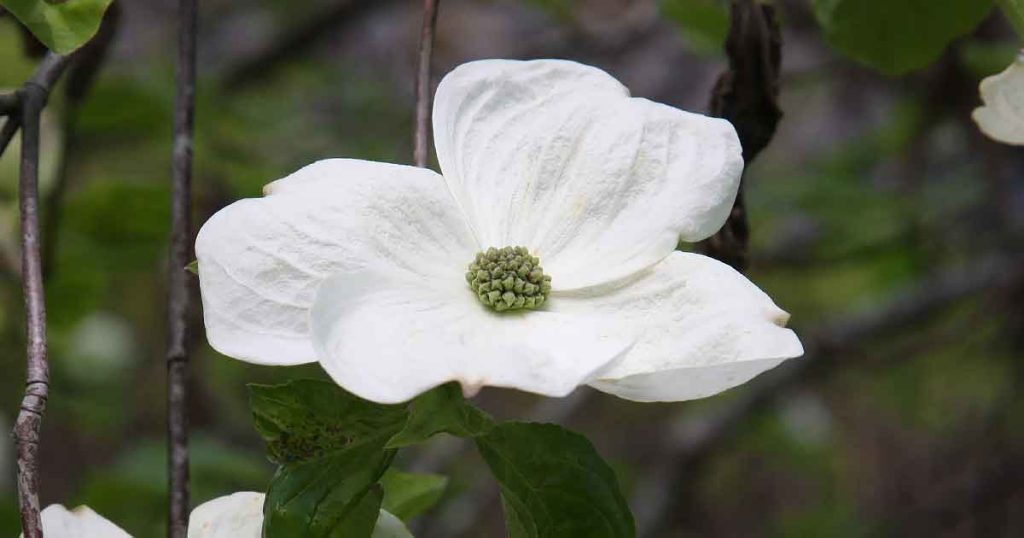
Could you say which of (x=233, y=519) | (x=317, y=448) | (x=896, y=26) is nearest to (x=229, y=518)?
(x=233, y=519)

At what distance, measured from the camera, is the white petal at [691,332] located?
463 mm

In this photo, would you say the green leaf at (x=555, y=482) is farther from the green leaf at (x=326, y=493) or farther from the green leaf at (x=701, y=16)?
the green leaf at (x=701, y=16)

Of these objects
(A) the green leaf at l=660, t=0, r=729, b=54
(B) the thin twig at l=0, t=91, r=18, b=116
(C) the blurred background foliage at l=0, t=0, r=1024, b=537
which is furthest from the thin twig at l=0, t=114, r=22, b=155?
(A) the green leaf at l=660, t=0, r=729, b=54

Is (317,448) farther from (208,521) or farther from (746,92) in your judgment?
(746,92)

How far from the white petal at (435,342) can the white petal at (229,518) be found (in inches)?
5.9

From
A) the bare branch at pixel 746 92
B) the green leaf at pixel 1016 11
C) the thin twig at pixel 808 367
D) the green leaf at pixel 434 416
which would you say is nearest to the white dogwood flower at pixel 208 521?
the green leaf at pixel 434 416

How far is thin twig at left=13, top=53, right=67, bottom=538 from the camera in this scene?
18.1 inches

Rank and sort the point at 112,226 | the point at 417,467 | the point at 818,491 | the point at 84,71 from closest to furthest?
the point at 84,71 → the point at 112,226 → the point at 417,467 → the point at 818,491

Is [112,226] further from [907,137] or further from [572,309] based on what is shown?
[907,137]

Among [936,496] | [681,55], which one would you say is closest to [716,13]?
[681,55]

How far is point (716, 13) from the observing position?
0.98 meters

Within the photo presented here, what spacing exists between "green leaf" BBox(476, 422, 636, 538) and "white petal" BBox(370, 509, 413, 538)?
0.24 ft

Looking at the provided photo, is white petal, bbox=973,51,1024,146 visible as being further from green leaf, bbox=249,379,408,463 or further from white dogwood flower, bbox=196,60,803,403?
green leaf, bbox=249,379,408,463

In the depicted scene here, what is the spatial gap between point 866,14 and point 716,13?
0.81ft
